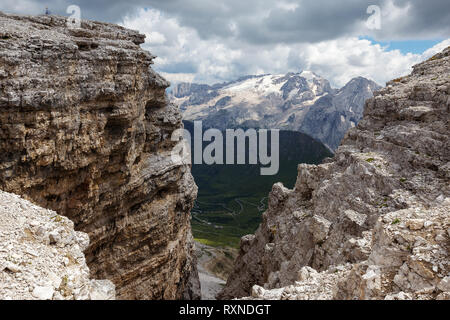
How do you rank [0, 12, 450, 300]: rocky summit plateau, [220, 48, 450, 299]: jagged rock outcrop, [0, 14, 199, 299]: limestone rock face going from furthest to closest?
[0, 14, 199, 299]: limestone rock face, [0, 12, 450, 300]: rocky summit plateau, [220, 48, 450, 299]: jagged rock outcrop

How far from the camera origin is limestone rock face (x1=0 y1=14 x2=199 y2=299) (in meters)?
32.7

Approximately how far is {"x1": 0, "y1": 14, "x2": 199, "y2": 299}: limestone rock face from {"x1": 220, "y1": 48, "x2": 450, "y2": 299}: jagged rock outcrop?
19.0 metres

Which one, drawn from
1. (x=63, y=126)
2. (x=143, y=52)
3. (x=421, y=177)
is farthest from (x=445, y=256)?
(x=143, y=52)

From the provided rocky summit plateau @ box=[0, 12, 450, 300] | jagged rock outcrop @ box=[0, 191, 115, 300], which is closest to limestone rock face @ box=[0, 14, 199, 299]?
rocky summit plateau @ box=[0, 12, 450, 300]

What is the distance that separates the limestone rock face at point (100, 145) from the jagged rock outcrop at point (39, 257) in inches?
507

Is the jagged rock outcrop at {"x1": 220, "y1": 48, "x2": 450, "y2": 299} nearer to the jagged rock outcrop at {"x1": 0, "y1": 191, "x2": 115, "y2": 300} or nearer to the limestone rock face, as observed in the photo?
the jagged rock outcrop at {"x1": 0, "y1": 191, "x2": 115, "y2": 300}

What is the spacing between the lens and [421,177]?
30281 millimetres

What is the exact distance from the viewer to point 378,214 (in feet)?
94.8

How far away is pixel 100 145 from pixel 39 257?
2629 cm
